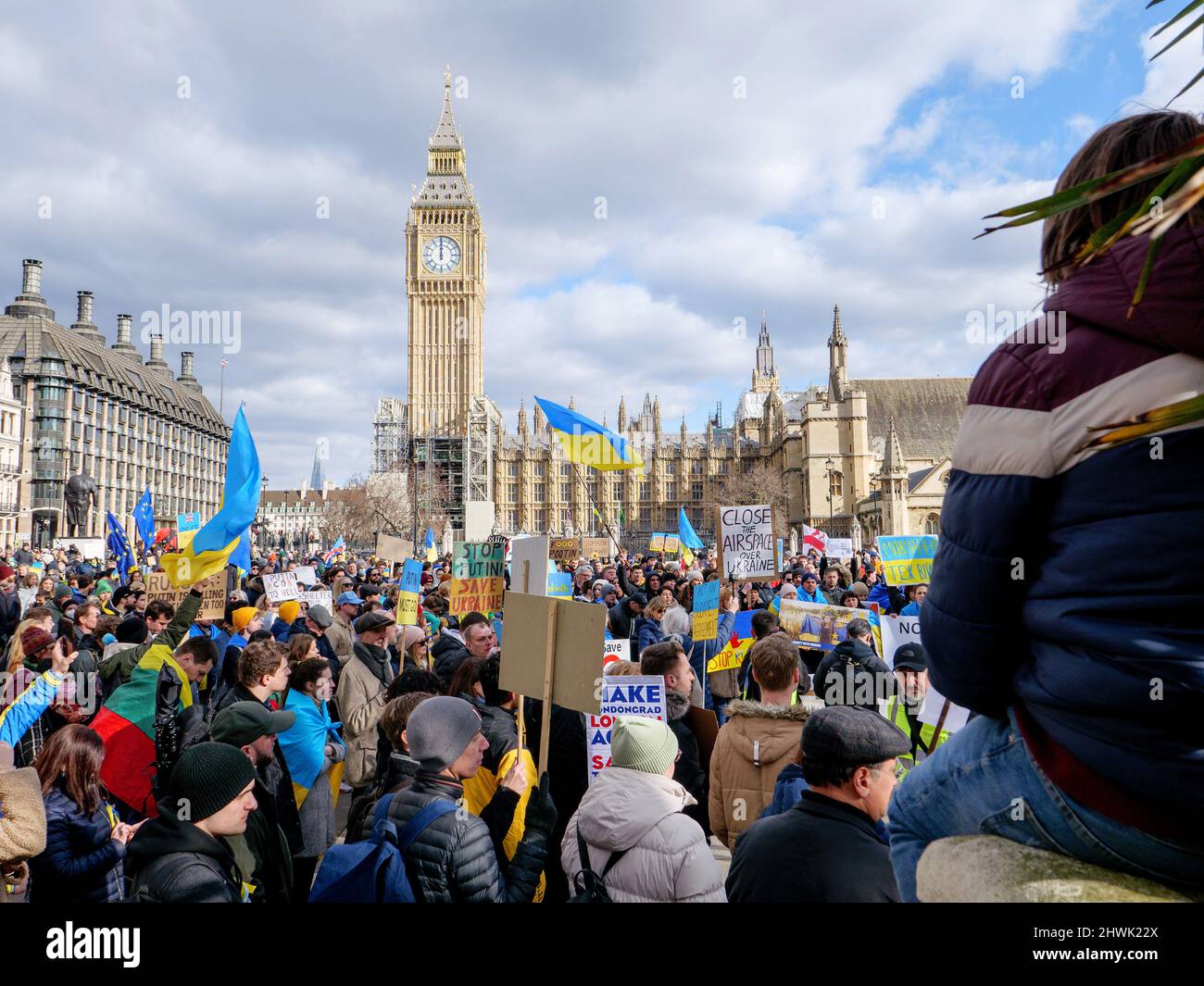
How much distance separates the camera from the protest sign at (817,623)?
26.2ft

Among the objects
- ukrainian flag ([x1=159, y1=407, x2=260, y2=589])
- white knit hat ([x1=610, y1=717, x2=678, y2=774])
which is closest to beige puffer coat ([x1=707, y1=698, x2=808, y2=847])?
white knit hat ([x1=610, y1=717, x2=678, y2=774])

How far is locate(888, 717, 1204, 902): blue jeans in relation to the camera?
1381mm

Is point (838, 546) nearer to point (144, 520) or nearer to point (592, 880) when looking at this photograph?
point (144, 520)

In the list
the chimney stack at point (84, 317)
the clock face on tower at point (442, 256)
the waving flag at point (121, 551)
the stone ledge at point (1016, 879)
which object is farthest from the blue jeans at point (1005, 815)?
the chimney stack at point (84, 317)

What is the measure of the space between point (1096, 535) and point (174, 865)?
2718 mm

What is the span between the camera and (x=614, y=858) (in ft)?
9.90

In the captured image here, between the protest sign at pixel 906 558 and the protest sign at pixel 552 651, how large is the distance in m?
6.64

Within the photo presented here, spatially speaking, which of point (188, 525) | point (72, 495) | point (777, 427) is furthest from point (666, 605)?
point (777, 427)

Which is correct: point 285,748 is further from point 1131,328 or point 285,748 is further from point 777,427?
point 777,427

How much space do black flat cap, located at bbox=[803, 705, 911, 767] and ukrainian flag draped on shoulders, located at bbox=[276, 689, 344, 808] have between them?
3.45 m

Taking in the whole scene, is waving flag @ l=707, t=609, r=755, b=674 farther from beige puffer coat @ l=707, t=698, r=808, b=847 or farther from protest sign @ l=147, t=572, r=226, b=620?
protest sign @ l=147, t=572, r=226, b=620

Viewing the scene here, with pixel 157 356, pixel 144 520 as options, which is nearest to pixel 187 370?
pixel 157 356

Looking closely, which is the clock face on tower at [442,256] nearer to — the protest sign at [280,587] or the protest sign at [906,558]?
the protest sign at [280,587]
